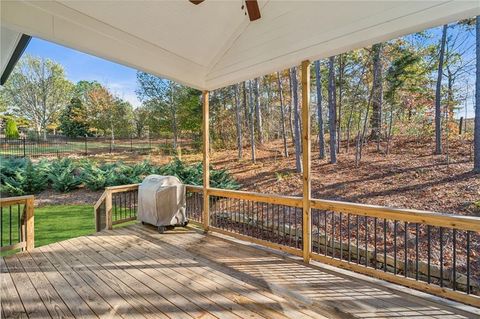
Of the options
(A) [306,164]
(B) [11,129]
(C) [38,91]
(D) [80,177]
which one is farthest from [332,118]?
(C) [38,91]

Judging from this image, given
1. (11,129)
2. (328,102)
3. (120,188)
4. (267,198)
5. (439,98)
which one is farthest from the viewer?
(11,129)

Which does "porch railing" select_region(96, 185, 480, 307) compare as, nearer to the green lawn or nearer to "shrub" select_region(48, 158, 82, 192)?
the green lawn

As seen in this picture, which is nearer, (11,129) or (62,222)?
(62,222)

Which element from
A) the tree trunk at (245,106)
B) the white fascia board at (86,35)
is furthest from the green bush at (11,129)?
the white fascia board at (86,35)

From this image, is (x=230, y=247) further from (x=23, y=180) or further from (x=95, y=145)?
(x=95, y=145)

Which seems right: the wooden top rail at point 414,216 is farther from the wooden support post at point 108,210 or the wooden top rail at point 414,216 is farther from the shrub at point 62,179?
the shrub at point 62,179

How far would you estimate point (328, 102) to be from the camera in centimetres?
1007

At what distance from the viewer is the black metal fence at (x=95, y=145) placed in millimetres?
12327

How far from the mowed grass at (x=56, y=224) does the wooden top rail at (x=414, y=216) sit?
4457mm

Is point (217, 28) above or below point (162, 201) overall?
above

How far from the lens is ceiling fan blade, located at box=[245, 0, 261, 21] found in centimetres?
323

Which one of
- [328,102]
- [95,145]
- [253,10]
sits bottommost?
[95,145]

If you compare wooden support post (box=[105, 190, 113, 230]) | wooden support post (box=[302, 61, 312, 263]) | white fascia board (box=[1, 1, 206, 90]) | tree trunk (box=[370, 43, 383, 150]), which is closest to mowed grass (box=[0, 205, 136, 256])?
wooden support post (box=[105, 190, 113, 230])

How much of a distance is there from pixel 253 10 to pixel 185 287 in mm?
3412
